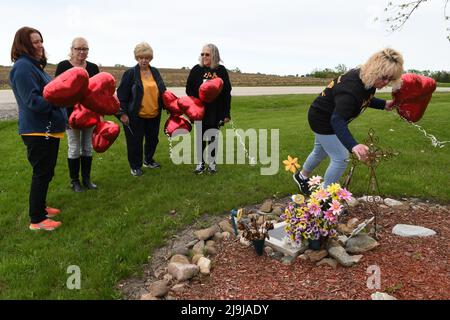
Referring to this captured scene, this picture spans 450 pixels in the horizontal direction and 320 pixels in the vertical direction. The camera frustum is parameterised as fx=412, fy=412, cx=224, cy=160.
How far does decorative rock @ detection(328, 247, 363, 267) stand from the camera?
→ 12.1ft

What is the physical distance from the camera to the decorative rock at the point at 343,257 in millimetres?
3678

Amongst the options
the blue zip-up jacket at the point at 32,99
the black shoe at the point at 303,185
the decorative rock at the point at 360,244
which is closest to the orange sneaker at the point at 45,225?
the blue zip-up jacket at the point at 32,99

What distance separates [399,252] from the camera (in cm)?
386

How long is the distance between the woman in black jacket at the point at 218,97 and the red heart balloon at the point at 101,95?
1474mm

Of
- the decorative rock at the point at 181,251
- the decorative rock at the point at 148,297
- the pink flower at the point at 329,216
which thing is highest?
the pink flower at the point at 329,216

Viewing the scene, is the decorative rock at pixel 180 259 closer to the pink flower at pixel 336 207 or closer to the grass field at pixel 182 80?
the pink flower at pixel 336 207

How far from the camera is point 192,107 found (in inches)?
244

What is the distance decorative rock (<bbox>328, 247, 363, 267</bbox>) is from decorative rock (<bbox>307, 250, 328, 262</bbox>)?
0.06m

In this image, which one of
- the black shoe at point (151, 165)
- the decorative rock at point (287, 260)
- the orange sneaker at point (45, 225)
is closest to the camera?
the decorative rock at point (287, 260)

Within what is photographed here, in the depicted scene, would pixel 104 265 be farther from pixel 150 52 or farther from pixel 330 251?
pixel 150 52

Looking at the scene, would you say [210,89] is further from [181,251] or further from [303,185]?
[181,251]

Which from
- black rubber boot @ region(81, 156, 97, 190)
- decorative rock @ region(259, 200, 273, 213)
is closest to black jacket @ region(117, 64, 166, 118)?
black rubber boot @ region(81, 156, 97, 190)

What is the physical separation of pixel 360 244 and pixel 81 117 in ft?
12.1

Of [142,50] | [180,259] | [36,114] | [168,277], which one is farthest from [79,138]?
[168,277]
